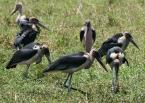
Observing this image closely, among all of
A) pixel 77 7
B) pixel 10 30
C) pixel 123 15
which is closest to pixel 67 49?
pixel 10 30

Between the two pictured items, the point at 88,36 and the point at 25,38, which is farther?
the point at 88,36

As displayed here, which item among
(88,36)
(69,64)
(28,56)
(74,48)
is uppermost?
(69,64)

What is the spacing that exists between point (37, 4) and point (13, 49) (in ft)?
17.0

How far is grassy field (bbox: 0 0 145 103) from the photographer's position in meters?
8.25

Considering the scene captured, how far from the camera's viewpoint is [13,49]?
1159cm

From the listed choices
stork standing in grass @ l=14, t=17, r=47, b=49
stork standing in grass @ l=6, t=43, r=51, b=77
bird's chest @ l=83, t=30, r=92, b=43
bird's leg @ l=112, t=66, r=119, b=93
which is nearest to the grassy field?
bird's leg @ l=112, t=66, r=119, b=93

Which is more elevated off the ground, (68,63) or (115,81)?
(68,63)

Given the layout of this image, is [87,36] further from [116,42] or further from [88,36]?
[116,42]

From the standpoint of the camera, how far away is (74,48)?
38.9 ft

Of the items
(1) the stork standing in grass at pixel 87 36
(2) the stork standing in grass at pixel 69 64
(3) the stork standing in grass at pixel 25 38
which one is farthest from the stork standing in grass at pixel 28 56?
(1) the stork standing in grass at pixel 87 36

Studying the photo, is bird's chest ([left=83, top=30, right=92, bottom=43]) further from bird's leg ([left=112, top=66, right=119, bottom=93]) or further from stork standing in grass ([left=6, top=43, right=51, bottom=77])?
bird's leg ([left=112, top=66, right=119, bottom=93])

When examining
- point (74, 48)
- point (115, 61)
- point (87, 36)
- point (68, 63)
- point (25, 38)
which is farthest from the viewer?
point (74, 48)

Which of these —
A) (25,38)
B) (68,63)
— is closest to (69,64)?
(68,63)

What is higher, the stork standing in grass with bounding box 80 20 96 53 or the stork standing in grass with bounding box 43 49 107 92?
the stork standing in grass with bounding box 43 49 107 92
